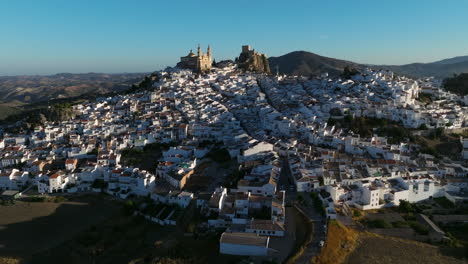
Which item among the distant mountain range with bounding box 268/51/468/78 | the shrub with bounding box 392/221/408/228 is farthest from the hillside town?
the distant mountain range with bounding box 268/51/468/78

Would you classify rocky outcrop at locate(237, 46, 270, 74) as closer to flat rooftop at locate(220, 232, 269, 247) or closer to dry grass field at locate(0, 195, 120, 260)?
dry grass field at locate(0, 195, 120, 260)

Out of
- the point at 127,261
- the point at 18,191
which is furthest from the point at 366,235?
the point at 18,191

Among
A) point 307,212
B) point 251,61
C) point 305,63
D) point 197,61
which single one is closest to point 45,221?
point 307,212

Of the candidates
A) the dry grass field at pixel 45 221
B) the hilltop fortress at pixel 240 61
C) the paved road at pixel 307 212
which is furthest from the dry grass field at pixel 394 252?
the hilltop fortress at pixel 240 61

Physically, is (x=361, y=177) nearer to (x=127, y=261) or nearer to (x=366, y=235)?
(x=366, y=235)

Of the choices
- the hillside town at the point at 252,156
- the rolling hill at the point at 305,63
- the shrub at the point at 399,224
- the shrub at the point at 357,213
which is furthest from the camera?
the rolling hill at the point at 305,63

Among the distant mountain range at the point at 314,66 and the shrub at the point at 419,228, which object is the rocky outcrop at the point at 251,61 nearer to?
the distant mountain range at the point at 314,66
